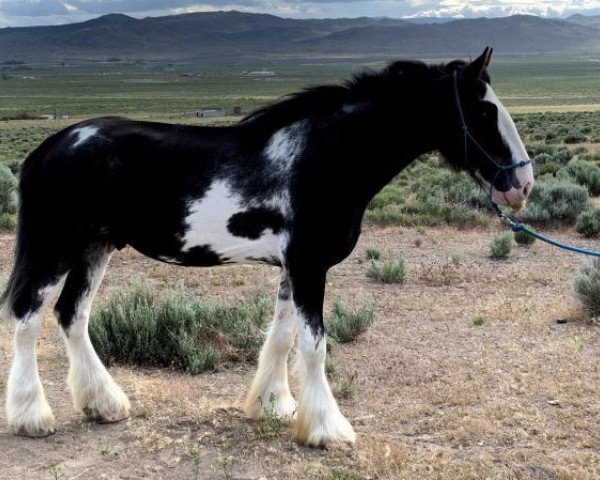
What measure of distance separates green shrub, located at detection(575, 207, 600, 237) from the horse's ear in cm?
889

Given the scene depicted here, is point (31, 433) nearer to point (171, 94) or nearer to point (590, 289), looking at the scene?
point (590, 289)

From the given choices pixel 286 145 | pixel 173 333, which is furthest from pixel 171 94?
pixel 286 145

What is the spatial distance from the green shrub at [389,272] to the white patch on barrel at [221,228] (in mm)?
5180

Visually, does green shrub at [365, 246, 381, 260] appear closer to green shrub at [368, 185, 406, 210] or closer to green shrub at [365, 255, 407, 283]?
green shrub at [365, 255, 407, 283]

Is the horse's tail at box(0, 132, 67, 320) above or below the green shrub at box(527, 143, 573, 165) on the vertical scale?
above

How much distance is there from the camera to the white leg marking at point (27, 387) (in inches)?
191

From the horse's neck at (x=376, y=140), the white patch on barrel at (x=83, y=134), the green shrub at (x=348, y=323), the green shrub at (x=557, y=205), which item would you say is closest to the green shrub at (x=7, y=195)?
the green shrub at (x=348, y=323)

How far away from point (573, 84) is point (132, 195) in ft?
407

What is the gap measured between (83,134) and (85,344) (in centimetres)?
143

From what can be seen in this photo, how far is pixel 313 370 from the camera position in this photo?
4.75 m

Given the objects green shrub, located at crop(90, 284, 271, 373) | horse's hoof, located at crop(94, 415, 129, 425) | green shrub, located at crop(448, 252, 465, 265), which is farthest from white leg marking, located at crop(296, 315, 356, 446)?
green shrub, located at crop(448, 252, 465, 265)

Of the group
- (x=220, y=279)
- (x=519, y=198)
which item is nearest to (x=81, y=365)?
(x=519, y=198)

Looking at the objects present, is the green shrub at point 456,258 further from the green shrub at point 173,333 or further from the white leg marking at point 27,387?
the white leg marking at point 27,387

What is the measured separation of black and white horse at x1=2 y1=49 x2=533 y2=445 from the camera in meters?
4.57
